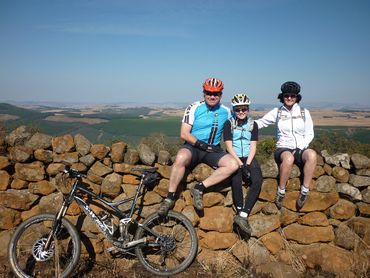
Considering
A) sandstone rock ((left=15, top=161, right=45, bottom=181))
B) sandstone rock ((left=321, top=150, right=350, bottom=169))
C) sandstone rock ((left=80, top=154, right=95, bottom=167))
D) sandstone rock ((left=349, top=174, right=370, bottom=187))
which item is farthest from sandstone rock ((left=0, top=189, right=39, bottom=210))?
sandstone rock ((left=349, top=174, right=370, bottom=187))

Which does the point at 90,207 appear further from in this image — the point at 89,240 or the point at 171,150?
the point at 171,150

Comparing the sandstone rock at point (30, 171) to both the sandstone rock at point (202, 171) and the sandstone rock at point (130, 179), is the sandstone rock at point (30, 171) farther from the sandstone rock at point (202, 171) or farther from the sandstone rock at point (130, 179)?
the sandstone rock at point (202, 171)

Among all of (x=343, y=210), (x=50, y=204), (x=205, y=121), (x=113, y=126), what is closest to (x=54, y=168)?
(x=50, y=204)

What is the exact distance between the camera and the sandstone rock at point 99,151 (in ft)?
16.7

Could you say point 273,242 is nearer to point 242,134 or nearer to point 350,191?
point 350,191

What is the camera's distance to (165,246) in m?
5.06

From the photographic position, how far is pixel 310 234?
535 centimetres

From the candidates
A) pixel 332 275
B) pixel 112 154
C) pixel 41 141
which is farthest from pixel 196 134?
pixel 332 275

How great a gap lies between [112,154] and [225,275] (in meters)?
2.72

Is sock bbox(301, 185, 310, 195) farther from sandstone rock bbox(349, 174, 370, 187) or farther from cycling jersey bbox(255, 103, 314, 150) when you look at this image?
sandstone rock bbox(349, 174, 370, 187)

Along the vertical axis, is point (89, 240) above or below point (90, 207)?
below

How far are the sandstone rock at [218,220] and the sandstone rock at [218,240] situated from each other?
3.3 inches

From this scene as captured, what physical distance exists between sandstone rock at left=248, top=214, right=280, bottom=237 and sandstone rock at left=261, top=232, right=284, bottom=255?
0.08 m

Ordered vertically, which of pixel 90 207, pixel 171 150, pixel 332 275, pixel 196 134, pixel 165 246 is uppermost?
pixel 196 134
